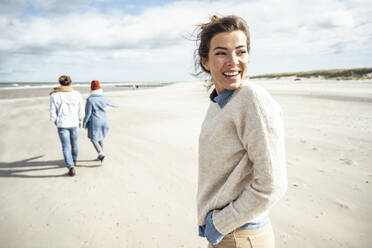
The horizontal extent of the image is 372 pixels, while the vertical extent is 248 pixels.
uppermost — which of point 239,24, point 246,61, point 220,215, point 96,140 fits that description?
point 239,24

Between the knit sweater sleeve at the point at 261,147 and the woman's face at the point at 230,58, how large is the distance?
213mm

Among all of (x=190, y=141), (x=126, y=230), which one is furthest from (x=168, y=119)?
(x=126, y=230)

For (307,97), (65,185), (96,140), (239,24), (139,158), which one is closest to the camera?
(239,24)

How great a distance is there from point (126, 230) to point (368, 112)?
461 inches

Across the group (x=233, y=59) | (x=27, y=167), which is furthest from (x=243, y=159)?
(x=27, y=167)

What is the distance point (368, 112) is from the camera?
970cm

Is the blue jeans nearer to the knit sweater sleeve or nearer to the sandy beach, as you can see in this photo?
the sandy beach

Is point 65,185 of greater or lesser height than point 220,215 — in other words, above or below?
below

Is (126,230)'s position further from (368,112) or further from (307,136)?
(368,112)

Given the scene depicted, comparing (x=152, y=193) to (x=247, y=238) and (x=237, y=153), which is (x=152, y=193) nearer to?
(x=247, y=238)

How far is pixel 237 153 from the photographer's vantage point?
1291mm

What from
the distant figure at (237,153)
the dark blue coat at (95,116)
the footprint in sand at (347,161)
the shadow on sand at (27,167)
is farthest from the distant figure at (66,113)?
the footprint in sand at (347,161)

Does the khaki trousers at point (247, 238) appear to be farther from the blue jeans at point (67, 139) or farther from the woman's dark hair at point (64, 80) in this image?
the woman's dark hair at point (64, 80)

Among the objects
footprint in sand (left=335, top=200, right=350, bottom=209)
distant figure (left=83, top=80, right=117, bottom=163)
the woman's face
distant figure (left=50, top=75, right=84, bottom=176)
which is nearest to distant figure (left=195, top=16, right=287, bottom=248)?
the woman's face
